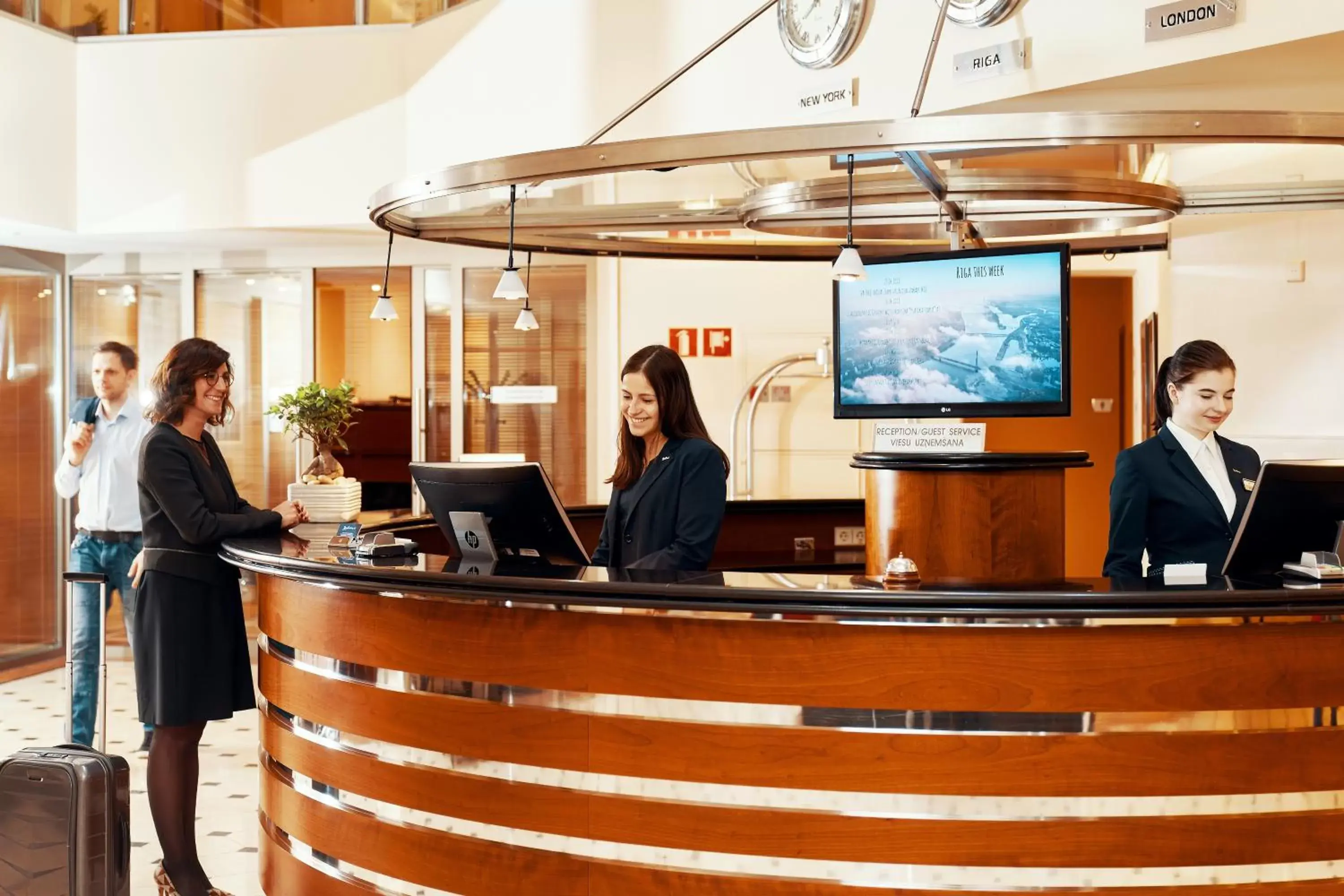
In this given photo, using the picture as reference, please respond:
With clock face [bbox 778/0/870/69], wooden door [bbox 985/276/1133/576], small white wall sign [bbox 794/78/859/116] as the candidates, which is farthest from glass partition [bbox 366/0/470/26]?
wooden door [bbox 985/276/1133/576]

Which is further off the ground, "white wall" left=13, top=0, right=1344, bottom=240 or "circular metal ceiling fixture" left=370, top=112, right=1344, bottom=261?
"white wall" left=13, top=0, right=1344, bottom=240

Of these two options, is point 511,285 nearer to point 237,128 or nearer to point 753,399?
point 753,399

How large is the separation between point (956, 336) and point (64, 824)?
316 cm

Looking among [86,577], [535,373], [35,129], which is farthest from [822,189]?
[35,129]

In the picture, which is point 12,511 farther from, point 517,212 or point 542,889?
point 542,889

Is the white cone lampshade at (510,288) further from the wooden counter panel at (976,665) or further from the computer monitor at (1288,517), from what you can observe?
the computer monitor at (1288,517)

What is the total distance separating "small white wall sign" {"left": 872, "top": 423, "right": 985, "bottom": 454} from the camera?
4.14m

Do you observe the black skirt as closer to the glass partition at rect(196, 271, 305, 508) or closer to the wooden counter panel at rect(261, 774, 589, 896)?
the wooden counter panel at rect(261, 774, 589, 896)

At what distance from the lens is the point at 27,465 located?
902cm

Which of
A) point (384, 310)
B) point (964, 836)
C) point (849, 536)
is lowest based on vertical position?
point (964, 836)

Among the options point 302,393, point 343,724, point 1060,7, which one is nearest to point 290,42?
point 302,393

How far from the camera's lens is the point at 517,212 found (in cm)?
519

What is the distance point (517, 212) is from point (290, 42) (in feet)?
13.2

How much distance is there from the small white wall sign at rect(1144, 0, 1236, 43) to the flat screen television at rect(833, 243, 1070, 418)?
962 millimetres
